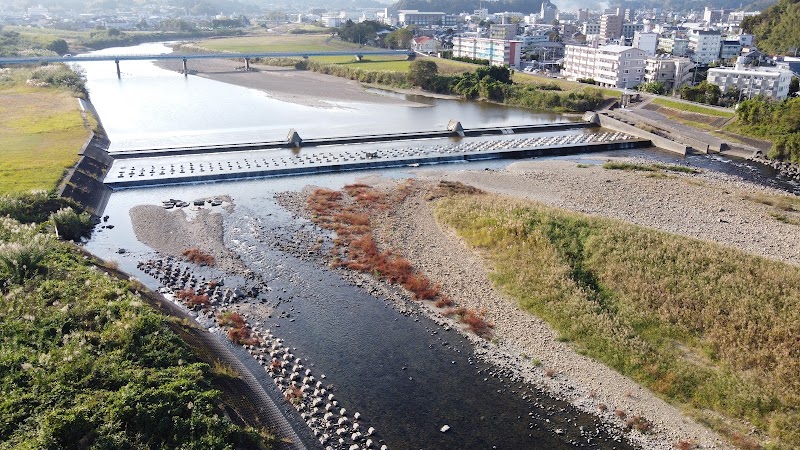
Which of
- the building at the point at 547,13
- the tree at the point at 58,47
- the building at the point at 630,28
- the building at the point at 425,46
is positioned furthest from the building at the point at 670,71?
the building at the point at 547,13

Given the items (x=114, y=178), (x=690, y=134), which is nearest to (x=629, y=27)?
(x=690, y=134)

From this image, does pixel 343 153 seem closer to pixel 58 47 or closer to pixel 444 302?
pixel 444 302

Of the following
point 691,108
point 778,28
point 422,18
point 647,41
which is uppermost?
point 422,18

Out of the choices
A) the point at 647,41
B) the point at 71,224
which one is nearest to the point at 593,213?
the point at 71,224

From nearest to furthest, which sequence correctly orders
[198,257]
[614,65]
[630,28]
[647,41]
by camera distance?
1. [198,257]
2. [614,65]
3. [647,41]
4. [630,28]

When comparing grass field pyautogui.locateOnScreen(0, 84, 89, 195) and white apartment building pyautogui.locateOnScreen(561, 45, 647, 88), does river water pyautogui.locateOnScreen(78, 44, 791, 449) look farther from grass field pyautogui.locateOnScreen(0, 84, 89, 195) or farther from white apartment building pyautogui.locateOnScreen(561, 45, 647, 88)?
white apartment building pyautogui.locateOnScreen(561, 45, 647, 88)

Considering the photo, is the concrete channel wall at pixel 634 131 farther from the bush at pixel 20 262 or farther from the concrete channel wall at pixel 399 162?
the bush at pixel 20 262

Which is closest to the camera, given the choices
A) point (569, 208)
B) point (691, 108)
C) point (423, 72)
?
point (569, 208)
